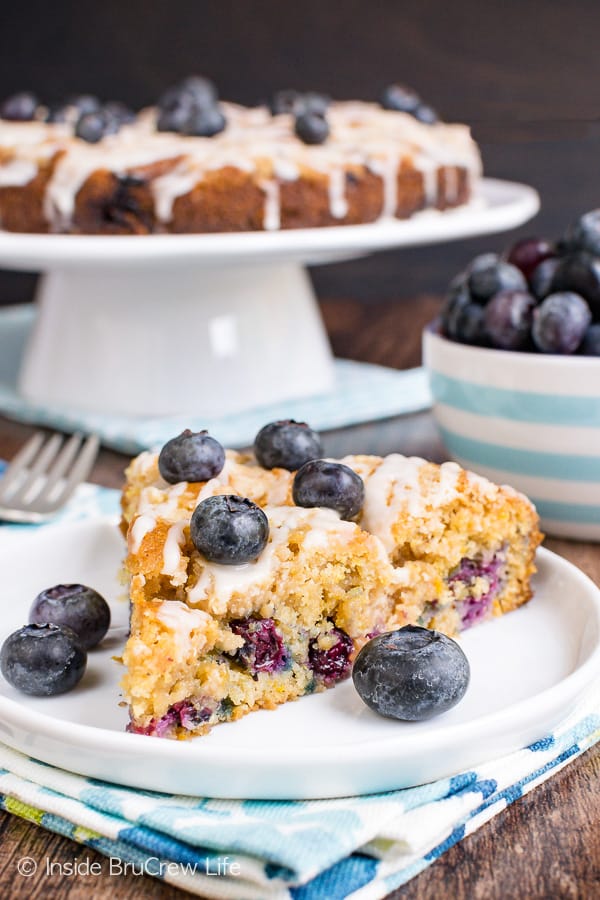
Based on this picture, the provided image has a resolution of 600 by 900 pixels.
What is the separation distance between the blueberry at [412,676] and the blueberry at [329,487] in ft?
0.64

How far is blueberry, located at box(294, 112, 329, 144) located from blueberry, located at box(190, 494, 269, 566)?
1.28 meters

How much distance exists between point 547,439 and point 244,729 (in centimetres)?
71

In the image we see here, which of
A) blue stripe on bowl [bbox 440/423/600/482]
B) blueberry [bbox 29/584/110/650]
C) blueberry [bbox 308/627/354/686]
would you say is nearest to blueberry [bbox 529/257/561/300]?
blue stripe on bowl [bbox 440/423/600/482]

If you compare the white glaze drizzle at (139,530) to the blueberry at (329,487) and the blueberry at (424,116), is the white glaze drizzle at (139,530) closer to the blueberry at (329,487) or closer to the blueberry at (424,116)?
the blueberry at (329,487)

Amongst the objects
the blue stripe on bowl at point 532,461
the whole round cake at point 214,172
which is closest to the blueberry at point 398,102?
the whole round cake at point 214,172

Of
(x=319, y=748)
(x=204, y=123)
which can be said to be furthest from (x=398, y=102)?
(x=319, y=748)

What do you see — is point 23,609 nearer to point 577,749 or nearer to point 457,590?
point 457,590

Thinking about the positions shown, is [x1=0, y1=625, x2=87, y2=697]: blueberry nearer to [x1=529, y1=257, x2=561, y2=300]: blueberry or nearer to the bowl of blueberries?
the bowl of blueberries

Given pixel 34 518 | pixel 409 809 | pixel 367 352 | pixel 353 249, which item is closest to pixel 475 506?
pixel 409 809

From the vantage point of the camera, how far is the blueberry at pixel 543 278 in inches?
63.8

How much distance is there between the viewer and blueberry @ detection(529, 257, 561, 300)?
162cm

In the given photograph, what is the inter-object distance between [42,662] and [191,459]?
1.05 feet

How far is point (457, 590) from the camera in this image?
50.2 inches

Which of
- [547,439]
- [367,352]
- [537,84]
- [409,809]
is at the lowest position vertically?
[367,352]
